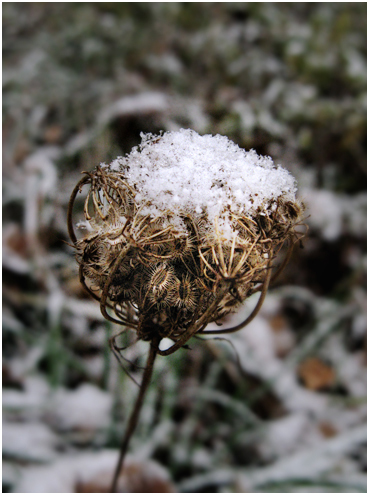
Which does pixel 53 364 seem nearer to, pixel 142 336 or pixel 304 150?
pixel 142 336

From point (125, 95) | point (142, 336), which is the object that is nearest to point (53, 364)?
point (142, 336)

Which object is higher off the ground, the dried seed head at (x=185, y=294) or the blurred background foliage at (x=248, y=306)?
the blurred background foliage at (x=248, y=306)

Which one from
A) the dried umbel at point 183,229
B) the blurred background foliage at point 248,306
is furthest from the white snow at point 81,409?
the dried umbel at point 183,229

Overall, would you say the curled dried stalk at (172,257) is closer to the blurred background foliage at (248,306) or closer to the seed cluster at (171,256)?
the seed cluster at (171,256)

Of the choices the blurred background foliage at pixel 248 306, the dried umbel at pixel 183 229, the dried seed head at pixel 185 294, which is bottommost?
the dried seed head at pixel 185 294

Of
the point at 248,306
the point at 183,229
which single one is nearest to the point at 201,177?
the point at 183,229

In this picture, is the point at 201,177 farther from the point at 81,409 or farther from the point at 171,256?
the point at 81,409

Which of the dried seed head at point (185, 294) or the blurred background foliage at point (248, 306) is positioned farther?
the blurred background foliage at point (248, 306)
